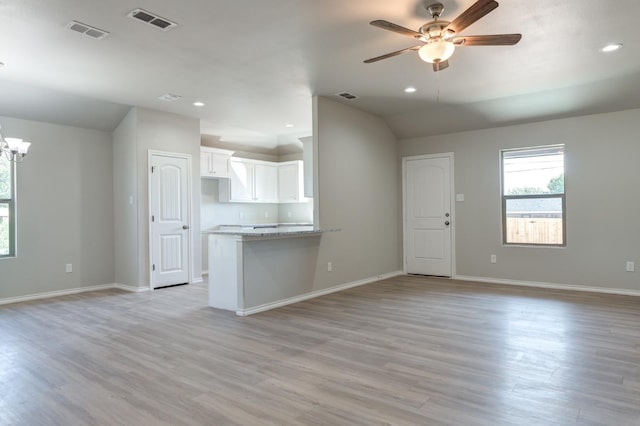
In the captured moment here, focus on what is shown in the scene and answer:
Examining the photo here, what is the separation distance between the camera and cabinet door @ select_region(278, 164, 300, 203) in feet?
28.4

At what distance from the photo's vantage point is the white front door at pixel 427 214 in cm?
684

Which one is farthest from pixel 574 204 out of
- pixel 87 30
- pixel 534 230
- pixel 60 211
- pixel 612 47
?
pixel 60 211

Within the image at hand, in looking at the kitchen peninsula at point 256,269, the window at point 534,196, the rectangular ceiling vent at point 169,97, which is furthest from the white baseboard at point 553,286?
the rectangular ceiling vent at point 169,97

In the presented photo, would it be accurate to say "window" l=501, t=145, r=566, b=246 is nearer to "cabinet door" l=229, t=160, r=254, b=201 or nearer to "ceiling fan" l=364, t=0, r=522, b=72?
"ceiling fan" l=364, t=0, r=522, b=72

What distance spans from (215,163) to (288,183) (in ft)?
6.02

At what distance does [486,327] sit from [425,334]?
2.16 ft

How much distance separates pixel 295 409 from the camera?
2.31 m

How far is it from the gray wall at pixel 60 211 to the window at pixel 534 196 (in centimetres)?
620

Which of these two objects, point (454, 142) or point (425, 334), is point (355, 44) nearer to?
point (425, 334)

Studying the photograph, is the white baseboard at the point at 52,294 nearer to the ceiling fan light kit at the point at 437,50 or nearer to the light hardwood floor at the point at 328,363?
the light hardwood floor at the point at 328,363

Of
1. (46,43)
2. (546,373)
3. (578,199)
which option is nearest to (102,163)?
(46,43)

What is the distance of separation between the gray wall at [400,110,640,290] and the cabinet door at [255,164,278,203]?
387 cm

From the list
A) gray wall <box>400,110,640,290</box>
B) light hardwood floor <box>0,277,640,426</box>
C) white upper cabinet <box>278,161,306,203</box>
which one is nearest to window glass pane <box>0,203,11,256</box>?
light hardwood floor <box>0,277,640,426</box>

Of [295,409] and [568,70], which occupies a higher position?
[568,70]
